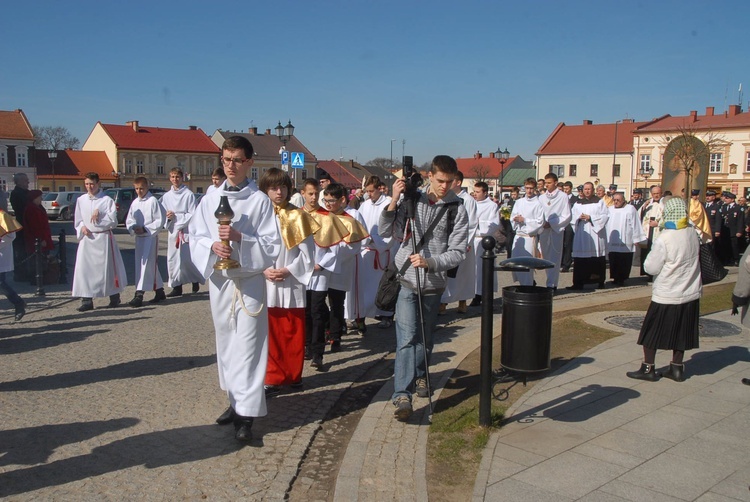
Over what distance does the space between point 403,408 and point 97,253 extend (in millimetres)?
6837

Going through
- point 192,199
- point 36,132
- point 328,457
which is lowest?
point 328,457

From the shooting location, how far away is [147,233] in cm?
1092

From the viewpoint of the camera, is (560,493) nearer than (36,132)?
Yes

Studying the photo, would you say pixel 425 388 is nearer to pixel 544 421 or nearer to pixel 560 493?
pixel 544 421

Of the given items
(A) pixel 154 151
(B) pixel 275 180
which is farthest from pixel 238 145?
(A) pixel 154 151

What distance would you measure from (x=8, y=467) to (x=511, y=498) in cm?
316

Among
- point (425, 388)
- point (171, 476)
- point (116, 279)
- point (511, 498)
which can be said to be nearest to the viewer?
point (511, 498)

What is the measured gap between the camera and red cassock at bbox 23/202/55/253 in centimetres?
1222

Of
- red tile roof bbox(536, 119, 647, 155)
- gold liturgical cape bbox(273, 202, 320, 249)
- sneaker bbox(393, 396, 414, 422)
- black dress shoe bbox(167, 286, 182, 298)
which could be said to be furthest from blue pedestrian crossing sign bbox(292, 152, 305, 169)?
red tile roof bbox(536, 119, 647, 155)

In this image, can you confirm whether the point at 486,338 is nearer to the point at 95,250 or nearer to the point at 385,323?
the point at 385,323

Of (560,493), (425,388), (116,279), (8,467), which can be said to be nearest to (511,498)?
(560,493)

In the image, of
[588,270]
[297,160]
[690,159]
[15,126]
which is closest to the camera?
[588,270]

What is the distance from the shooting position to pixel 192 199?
11477mm

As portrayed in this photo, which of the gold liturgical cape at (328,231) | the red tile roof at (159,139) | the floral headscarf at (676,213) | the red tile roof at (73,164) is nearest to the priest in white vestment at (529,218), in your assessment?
the floral headscarf at (676,213)
